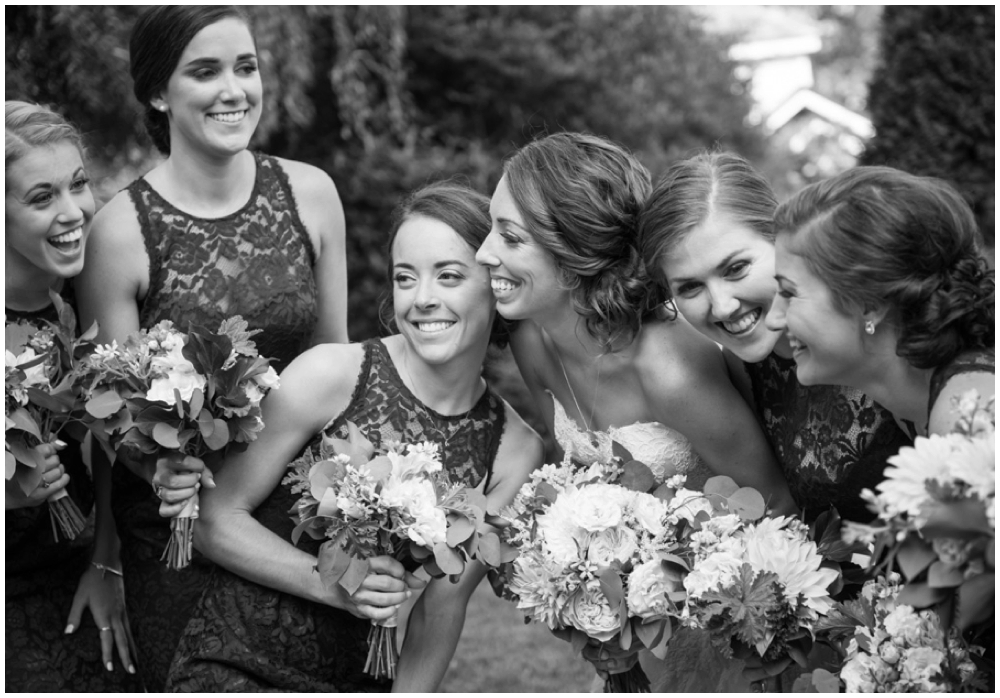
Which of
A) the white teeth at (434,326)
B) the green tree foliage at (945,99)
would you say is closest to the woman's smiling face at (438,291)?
Result: the white teeth at (434,326)

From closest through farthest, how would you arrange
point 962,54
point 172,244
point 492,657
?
1. point 172,244
2. point 492,657
3. point 962,54

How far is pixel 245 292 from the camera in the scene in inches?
168

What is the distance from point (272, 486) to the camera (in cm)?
388

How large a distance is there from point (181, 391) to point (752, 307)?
189 centimetres

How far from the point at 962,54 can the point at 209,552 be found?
7793 mm

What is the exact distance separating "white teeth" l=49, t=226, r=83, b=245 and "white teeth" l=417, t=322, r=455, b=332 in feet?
4.34

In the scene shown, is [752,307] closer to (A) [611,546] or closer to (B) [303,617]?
(A) [611,546]

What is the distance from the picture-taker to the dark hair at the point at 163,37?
4.24 meters

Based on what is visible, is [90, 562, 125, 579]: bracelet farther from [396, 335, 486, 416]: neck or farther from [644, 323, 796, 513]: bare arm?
[644, 323, 796, 513]: bare arm

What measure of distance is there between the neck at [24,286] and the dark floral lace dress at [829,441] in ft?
8.85

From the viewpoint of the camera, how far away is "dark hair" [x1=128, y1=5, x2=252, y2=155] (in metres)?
4.24

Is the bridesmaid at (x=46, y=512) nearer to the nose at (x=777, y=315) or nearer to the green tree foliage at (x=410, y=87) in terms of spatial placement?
the nose at (x=777, y=315)

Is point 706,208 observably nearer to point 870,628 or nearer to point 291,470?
point 870,628

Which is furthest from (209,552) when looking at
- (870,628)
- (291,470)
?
(870,628)
